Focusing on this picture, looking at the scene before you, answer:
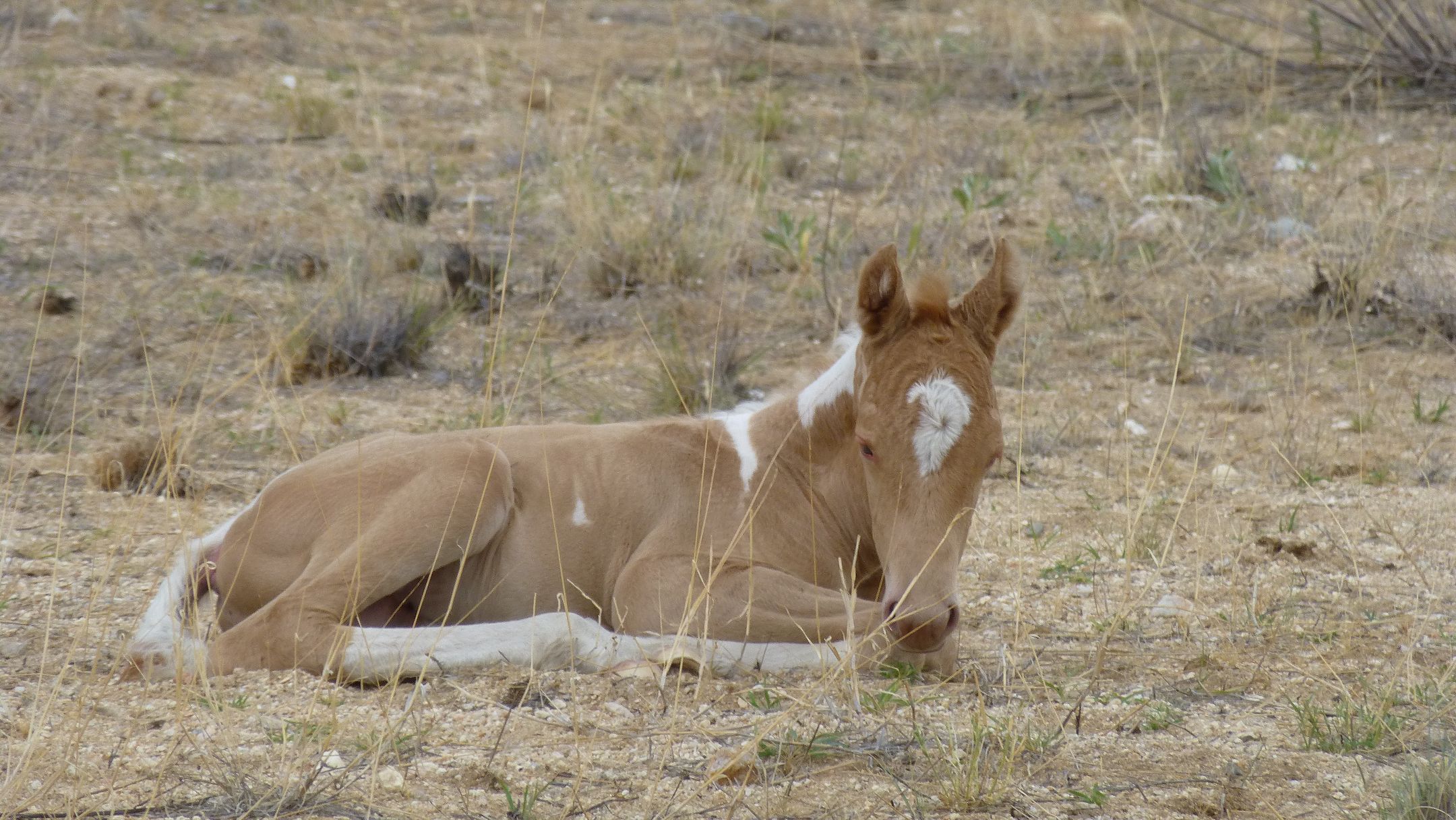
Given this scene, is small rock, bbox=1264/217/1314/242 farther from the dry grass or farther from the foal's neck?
the foal's neck

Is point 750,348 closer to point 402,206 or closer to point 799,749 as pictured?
point 402,206

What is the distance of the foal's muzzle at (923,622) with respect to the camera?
3717 mm

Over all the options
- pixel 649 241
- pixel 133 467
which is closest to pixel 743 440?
pixel 133 467

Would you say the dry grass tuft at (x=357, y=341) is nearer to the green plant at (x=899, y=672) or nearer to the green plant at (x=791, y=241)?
the green plant at (x=791, y=241)

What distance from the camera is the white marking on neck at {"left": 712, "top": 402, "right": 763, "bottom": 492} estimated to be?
4.73 metres

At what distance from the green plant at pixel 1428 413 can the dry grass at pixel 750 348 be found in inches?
1.6

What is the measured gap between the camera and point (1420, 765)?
122 inches

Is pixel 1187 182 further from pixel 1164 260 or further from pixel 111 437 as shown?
pixel 111 437

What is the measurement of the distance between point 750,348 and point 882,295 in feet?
12.9

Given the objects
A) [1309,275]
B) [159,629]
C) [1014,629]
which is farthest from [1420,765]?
[1309,275]

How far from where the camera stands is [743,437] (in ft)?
15.9

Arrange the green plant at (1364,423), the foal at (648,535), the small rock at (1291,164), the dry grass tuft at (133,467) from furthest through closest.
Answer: the small rock at (1291,164) < the green plant at (1364,423) < the dry grass tuft at (133,467) < the foal at (648,535)

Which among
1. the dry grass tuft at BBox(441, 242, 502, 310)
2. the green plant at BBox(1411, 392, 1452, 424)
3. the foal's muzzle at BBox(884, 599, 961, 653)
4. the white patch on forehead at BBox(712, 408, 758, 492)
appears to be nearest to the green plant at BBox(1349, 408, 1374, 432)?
the green plant at BBox(1411, 392, 1452, 424)

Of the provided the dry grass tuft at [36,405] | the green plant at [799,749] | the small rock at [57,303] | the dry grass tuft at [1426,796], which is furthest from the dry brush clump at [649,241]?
the dry grass tuft at [1426,796]
